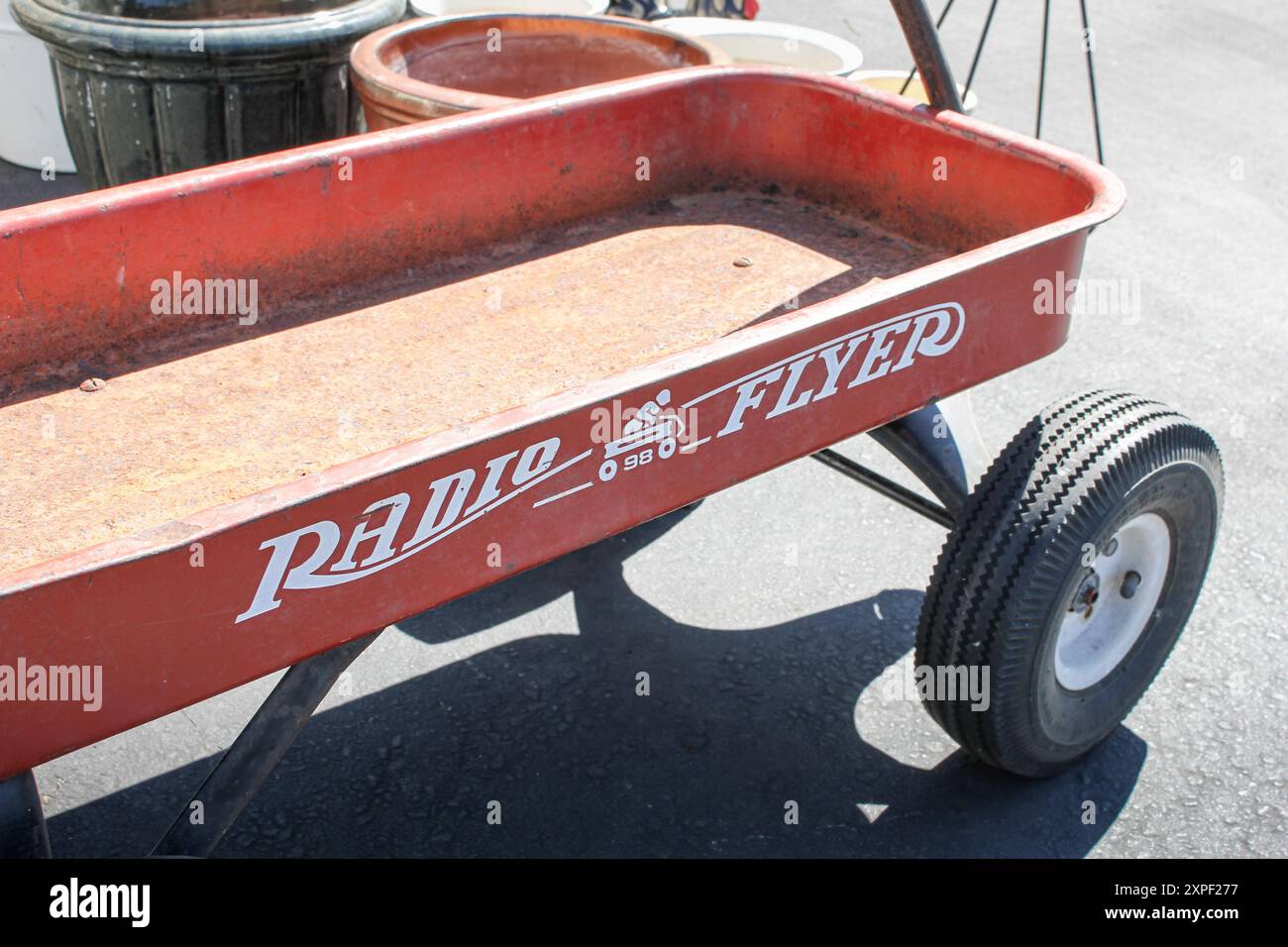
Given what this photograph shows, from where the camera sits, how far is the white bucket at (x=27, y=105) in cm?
478

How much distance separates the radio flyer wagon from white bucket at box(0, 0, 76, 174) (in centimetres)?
269

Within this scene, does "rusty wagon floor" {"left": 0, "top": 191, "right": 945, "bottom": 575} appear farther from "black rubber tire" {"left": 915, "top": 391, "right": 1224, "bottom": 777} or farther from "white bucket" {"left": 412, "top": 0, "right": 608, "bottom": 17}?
"white bucket" {"left": 412, "top": 0, "right": 608, "bottom": 17}

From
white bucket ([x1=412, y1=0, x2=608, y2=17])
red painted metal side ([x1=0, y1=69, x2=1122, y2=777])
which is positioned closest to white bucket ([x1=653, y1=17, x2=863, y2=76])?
white bucket ([x1=412, y1=0, x2=608, y2=17])

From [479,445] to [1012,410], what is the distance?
2.66 meters

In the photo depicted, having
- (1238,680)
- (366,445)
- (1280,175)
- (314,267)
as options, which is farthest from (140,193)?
(1280,175)

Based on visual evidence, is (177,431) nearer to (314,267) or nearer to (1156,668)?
(314,267)

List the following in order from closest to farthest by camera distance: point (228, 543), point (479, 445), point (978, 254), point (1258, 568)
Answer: point (228, 543)
point (479, 445)
point (978, 254)
point (1258, 568)

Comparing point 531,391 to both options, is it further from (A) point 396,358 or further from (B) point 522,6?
(B) point 522,6

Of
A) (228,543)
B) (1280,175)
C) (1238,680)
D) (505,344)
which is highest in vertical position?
(228,543)

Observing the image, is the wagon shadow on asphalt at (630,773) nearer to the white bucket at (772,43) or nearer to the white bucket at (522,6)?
the white bucket at (772,43)

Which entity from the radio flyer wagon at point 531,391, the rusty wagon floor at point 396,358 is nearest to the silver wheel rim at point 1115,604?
the radio flyer wagon at point 531,391

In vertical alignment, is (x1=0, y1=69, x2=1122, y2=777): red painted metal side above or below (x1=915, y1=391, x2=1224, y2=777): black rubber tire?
above

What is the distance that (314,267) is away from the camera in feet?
8.68

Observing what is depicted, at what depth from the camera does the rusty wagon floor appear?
212cm
